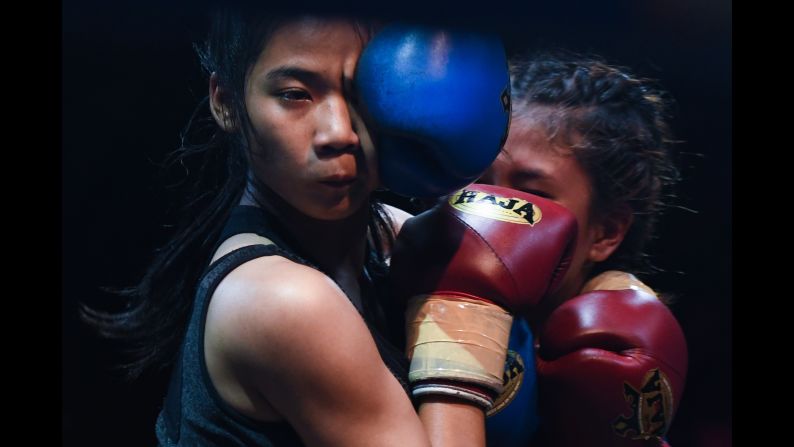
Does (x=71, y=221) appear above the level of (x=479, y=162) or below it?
below

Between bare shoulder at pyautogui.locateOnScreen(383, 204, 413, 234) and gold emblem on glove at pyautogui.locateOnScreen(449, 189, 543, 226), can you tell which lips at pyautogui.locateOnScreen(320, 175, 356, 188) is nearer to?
gold emblem on glove at pyautogui.locateOnScreen(449, 189, 543, 226)

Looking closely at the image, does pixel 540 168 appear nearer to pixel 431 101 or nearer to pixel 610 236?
pixel 610 236

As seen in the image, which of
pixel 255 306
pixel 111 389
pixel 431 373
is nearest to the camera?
pixel 255 306

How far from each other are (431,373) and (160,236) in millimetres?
636

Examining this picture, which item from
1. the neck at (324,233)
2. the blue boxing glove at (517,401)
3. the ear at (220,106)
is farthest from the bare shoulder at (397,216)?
the ear at (220,106)

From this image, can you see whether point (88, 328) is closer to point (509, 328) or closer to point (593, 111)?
point (509, 328)

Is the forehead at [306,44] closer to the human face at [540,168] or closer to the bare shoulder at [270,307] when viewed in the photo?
the bare shoulder at [270,307]

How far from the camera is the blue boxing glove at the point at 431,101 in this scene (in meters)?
1.06

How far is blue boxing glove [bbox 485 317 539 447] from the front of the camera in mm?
1216

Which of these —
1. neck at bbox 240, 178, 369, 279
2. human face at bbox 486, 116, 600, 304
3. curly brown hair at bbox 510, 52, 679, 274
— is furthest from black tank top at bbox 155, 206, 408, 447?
curly brown hair at bbox 510, 52, 679, 274

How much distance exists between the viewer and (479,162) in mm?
1117

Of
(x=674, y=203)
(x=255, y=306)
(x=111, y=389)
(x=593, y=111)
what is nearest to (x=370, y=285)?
(x=255, y=306)

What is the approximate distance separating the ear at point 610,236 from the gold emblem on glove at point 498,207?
0.29m

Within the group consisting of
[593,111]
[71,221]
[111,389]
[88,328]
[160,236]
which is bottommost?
[111,389]
